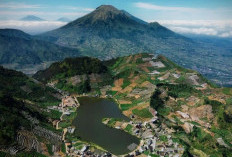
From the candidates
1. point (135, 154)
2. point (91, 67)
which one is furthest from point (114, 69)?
point (135, 154)

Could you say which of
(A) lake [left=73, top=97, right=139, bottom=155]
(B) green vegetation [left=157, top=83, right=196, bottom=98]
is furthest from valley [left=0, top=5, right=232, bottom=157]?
(B) green vegetation [left=157, top=83, right=196, bottom=98]

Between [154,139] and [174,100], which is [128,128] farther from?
[174,100]

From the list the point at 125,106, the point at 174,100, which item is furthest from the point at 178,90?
the point at 125,106

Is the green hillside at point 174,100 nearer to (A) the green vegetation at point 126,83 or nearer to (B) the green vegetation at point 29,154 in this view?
(A) the green vegetation at point 126,83

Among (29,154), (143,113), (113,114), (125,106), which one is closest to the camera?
(29,154)

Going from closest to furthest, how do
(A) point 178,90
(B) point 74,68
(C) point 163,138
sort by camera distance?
(C) point 163,138 → (A) point 178,90 → (B) point 74,68

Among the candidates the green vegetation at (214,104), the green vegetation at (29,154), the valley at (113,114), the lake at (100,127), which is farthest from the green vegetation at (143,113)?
the green vegetation at (29,154)

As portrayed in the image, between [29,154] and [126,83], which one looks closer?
[29,154]

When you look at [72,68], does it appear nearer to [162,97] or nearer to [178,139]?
[162,97]

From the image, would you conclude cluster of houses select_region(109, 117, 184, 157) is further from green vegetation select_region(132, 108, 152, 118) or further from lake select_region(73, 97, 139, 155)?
green vegetation select_region(132, 108, 152, 118)
